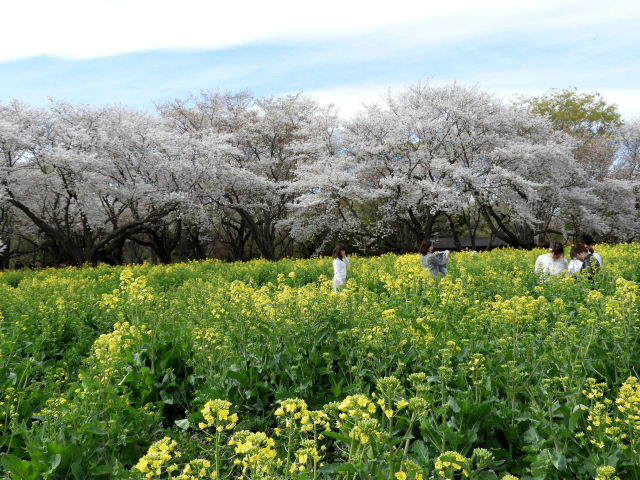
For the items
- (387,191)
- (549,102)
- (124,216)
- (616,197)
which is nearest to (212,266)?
(387,191)

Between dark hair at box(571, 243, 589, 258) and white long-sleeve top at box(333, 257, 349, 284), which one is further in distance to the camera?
white long-sleeve top at box(333, 257, 349, 284)

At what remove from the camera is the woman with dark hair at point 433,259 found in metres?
10.2

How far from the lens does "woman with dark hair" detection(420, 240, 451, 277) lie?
1017 cm

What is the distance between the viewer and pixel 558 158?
29953mm

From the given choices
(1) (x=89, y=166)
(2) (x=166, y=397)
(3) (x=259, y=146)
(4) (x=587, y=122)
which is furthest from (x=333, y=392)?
(4) (x=587, y=122)

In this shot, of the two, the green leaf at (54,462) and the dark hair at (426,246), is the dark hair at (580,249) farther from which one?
the green leaf at (54,462)

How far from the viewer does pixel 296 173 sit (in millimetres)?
29781

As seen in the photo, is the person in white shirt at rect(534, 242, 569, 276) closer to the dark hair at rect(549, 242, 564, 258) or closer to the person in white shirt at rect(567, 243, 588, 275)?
the dark hair at rect(549, 242, 564, 258)

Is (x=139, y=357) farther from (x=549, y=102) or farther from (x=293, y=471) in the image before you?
(x=549, y=102)

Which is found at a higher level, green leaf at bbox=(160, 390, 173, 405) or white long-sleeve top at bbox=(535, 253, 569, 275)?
A: green leaf at bbox=(160, 390, 173, 405)

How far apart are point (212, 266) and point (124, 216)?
21847mm

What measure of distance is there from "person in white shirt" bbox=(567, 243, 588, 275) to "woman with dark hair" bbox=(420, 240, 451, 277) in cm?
219

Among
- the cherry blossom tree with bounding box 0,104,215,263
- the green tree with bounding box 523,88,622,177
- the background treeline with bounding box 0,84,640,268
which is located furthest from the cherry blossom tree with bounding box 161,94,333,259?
the green tree with bounding box 523,88,622,177

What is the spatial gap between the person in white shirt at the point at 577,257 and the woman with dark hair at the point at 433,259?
2.19 metres
